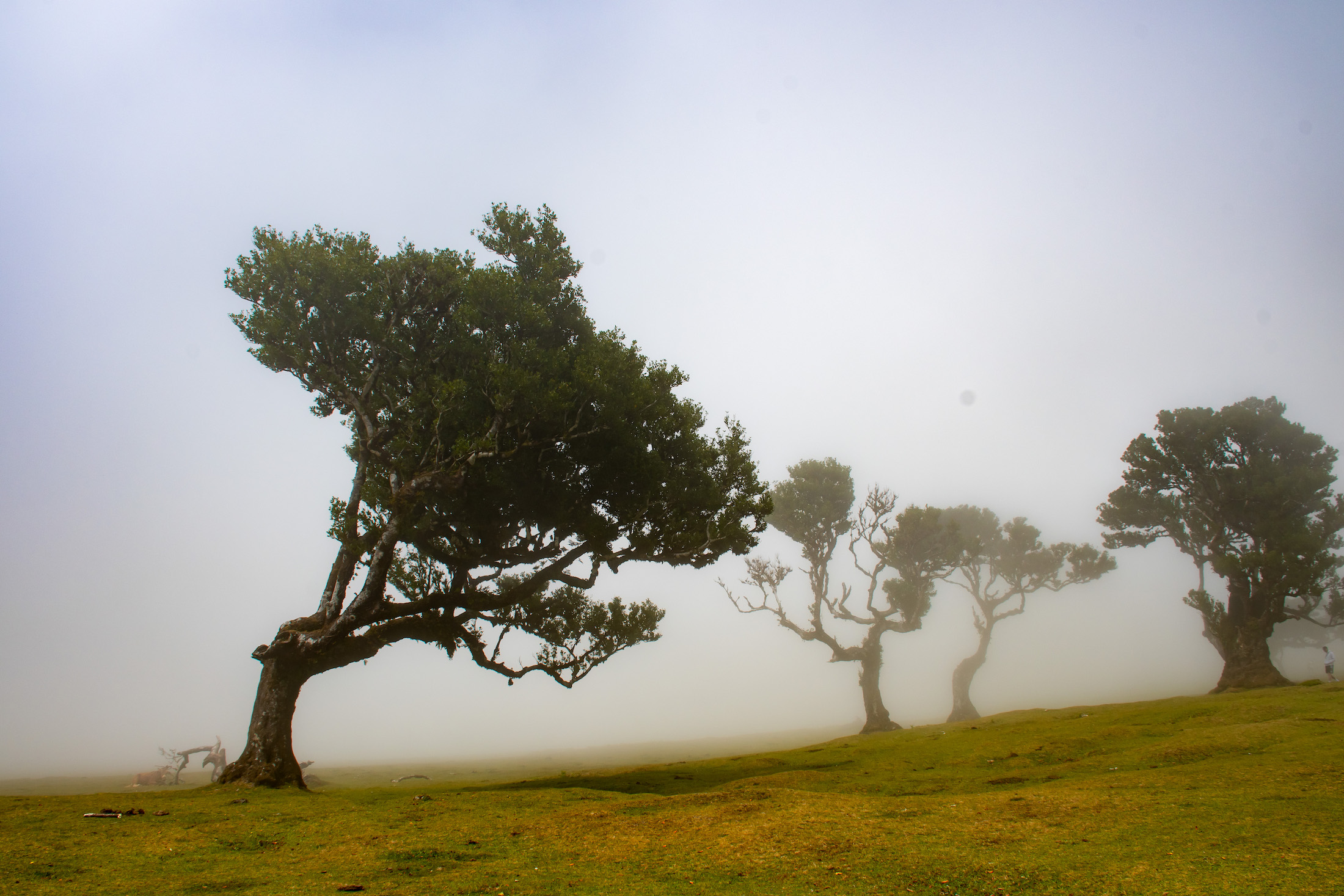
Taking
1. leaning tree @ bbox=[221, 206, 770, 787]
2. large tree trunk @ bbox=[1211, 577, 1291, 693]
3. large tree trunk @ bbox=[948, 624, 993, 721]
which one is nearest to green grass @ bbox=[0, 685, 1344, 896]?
leaning tree @ bbox=[221, 206, 770, 787]

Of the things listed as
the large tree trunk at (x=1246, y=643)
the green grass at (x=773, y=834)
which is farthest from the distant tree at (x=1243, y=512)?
the green grass at (x=773, y=834)

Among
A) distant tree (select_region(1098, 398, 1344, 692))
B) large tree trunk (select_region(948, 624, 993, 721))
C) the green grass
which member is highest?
distant tree (select_region(1098, 398, 1344, 692))

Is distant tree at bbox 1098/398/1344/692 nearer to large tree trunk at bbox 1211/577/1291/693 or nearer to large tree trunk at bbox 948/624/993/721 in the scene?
large tree trunk at bbox 1211/577/1291/693

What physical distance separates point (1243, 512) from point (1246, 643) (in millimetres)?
8267

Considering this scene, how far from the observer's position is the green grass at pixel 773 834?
7535 millimetres

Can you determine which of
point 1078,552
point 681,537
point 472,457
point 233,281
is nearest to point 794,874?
point 681,537

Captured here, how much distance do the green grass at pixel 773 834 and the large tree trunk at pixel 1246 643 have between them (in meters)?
22.9

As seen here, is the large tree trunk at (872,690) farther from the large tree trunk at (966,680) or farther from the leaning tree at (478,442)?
the leaning tree at (478,442)

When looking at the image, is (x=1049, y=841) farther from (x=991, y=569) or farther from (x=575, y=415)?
(x=991, y=569)

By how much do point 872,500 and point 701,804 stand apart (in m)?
38.6

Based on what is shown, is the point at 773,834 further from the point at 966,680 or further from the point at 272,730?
the point at 966,680

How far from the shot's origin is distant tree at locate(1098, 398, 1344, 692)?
118 ft

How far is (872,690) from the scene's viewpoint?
45125mm

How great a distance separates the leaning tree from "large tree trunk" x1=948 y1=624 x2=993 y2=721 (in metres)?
43.1
